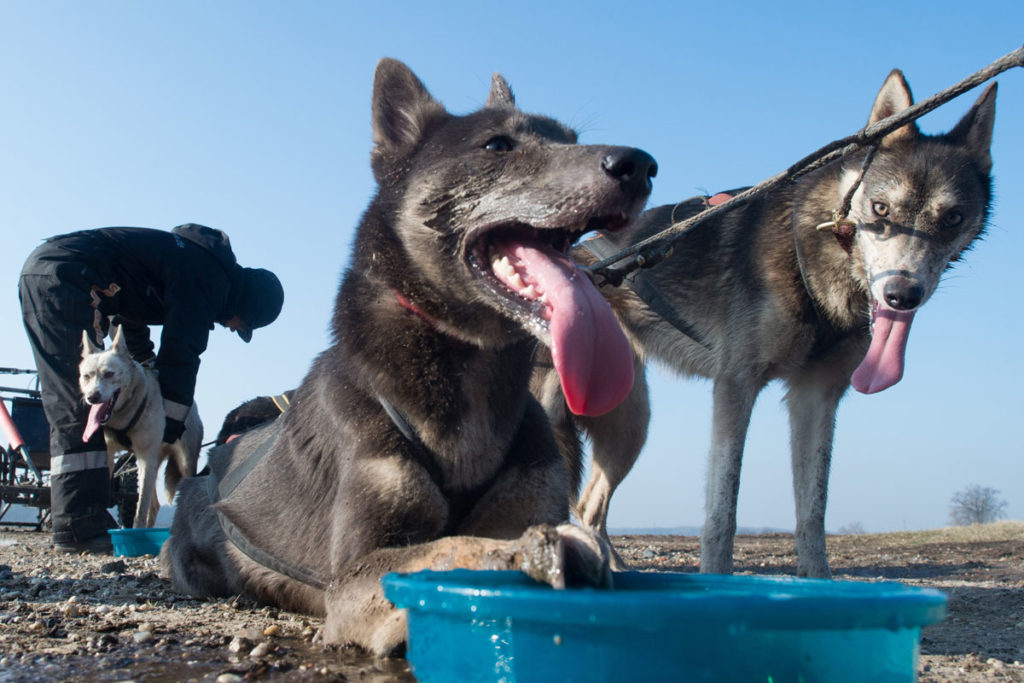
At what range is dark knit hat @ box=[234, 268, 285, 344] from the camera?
802 centimetres

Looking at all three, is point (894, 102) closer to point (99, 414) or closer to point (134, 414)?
point (99, 414)

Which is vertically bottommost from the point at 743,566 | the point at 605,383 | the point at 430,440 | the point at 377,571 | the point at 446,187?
the point at 743,566

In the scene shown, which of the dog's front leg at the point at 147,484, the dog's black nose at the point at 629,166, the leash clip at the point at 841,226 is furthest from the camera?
the dog's front leg at the point at 147,484

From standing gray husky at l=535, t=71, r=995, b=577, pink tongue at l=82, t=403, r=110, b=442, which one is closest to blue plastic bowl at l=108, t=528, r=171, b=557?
pink tongue at l=82, t=403, r=110, b=442

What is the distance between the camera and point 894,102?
4344mm

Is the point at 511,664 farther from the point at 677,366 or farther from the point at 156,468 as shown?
the point at 156,468

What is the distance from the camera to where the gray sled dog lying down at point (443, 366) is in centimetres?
241

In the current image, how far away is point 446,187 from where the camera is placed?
280 cm

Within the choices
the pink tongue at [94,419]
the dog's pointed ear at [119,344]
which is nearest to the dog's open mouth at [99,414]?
the pink tongue at [94,419]

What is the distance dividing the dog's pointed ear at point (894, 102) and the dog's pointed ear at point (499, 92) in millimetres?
2027

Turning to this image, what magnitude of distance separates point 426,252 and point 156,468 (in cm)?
742

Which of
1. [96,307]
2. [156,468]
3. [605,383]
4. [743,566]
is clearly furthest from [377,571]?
[156,468]

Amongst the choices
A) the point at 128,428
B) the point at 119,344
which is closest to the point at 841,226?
the point at 119,344

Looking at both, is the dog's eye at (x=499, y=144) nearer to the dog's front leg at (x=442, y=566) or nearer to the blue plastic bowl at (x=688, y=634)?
the dog's front leg at (x=442, y=566)
